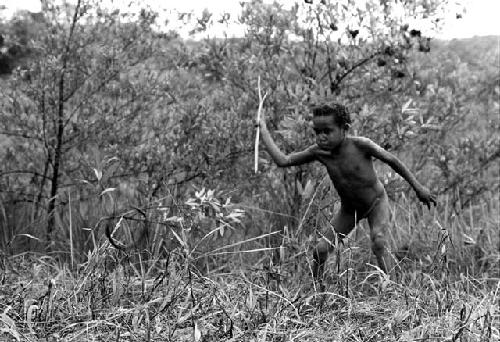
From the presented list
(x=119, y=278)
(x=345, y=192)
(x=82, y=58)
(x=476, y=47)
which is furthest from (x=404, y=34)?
(x=476, y=47)

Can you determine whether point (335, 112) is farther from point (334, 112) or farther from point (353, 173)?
point (353, 173)

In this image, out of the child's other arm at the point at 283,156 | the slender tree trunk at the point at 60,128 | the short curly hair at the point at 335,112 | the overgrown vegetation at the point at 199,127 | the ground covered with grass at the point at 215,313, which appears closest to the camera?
the ground covered with grass at the point at 215,313

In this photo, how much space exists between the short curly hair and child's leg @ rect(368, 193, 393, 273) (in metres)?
0.58

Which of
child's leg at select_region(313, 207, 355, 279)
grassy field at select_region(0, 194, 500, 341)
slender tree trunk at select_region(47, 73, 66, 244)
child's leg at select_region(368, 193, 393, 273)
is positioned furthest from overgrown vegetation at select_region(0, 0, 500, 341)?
grassy field at select_region(0, 194, 500, 341)

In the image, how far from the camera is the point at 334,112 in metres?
4.02

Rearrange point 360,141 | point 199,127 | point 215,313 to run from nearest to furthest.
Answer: point 215,313
point 360,141
point 199,127

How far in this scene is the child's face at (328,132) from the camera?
13.3ft

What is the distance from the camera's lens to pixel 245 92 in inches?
242

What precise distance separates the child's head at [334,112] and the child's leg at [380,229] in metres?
0.58

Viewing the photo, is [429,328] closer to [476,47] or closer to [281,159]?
[281,159]

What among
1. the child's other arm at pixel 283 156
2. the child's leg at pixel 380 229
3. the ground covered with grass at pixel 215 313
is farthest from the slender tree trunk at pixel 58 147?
the child's leg at pixel 380 229

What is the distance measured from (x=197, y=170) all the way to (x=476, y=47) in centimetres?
1501

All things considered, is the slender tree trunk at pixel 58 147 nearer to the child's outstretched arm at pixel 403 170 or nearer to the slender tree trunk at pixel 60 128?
the slender tree trunk at pixel 60 128

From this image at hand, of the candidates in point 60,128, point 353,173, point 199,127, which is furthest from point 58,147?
point 353,173
